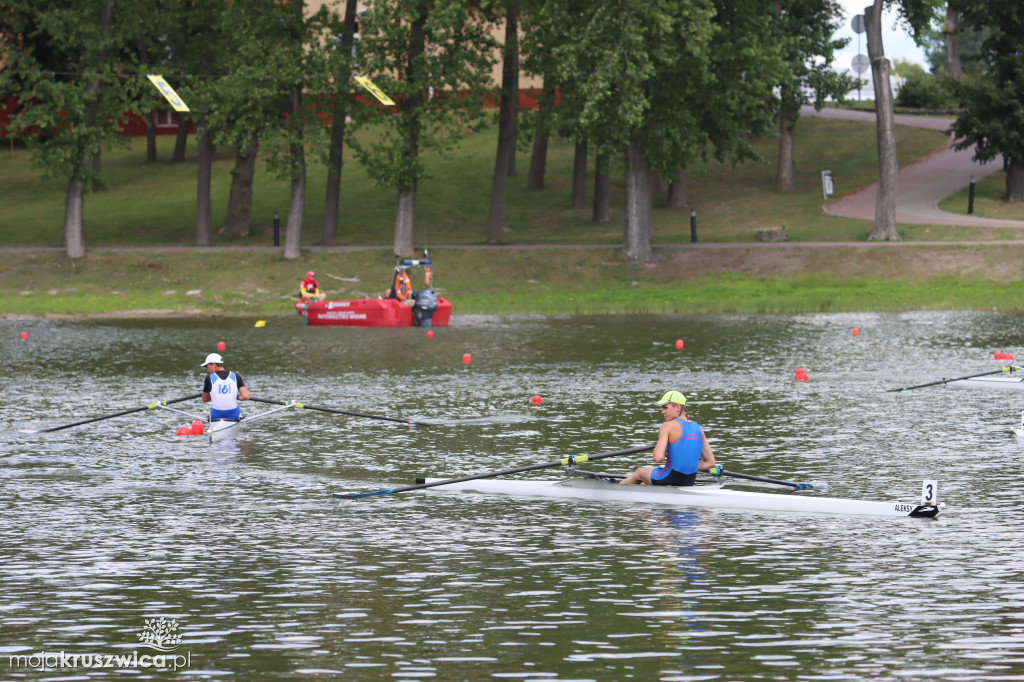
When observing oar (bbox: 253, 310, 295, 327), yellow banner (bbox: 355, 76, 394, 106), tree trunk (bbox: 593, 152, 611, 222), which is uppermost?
yellow banner (bbox: 355, 76, 394, 106)

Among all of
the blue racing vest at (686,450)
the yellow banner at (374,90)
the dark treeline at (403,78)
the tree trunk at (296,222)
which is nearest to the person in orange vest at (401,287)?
the yellow banner at (374,90)

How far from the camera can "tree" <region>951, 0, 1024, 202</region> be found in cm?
5775

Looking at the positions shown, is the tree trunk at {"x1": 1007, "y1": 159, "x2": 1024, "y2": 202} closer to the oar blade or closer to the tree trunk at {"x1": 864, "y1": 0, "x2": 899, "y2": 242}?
the tree trunk at {"x1": 864, "y1": 0, "x2": 899, "y2": 242}

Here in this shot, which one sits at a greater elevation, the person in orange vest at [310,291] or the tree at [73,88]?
the tree at [73,88]

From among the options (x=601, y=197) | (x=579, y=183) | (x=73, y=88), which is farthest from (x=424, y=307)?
(x=579, y=183)

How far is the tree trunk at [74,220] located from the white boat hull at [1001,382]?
3772 centimetres

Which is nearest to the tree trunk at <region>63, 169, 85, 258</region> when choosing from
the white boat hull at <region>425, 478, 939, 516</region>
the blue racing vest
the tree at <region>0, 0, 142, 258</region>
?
the tree at <region>0, 0, 142, 258</region>

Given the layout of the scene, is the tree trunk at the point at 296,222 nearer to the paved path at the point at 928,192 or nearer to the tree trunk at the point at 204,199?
the tree trunk at the point at 204,199

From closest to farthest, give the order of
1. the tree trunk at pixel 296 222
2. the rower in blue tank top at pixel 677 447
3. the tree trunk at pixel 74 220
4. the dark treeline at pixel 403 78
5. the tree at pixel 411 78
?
the rower in blue tank top at pixel 677 447 → the dark treeline at pixel 403 78 → the tree at pixel 411 78 → the tree trunk at pixel 296 222 → the tree trunk at pixel 74 220

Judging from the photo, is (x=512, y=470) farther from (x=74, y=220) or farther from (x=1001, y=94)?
(x=1001, y=94)

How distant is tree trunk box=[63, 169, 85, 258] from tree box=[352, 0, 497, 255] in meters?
11.9

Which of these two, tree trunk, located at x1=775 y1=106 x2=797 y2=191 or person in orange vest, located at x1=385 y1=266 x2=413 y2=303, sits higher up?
tree trunk, located at x1=775 y1=106 x2=797 y2=191

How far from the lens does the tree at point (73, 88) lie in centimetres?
5119

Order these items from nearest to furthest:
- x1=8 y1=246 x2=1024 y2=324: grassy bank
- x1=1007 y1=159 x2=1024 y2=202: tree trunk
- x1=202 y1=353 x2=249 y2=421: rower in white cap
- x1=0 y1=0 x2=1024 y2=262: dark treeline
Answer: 1. x1=202 y1=353 x2=249 y2=421: rower in white cap
2. x1=8 y1=246 x2=1024 y2=324: grassy bank
3. x1=0 y1=0 x2=1024 y2=262: dark treeline
4. x1=1007 y1=159 x2=1024 y2=202: tree trunk
